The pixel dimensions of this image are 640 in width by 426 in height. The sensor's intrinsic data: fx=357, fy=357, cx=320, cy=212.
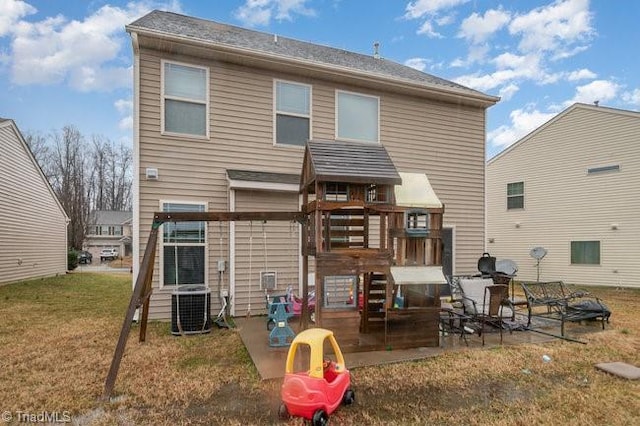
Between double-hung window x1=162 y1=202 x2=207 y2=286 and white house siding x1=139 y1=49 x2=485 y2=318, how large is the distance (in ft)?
0.78

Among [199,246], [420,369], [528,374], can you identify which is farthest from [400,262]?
[199,246]

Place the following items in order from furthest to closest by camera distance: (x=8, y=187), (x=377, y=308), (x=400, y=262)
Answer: (x=8, y=187)
(x=377, y=308)
(x=400, y=262)

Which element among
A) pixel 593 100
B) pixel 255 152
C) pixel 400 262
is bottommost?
pixel 400 262

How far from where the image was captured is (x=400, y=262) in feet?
17.1

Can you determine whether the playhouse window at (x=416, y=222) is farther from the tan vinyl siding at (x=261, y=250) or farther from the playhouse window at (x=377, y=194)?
the tan vinyl siding at (x=261, y=250)

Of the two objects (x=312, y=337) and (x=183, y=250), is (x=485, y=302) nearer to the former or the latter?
(x=312, y=337)

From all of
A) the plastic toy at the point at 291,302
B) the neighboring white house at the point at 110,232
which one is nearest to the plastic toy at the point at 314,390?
the plastic toy at the point at 291,302

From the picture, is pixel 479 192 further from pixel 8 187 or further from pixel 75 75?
pixel 75 75

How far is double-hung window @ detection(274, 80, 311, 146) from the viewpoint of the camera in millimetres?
7812

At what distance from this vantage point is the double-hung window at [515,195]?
15.4m

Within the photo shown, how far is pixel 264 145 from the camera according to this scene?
7.70 meters

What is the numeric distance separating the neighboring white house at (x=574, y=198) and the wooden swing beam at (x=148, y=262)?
12.9m

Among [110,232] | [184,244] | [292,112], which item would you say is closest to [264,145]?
[292,112]

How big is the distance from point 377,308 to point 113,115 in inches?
1134
